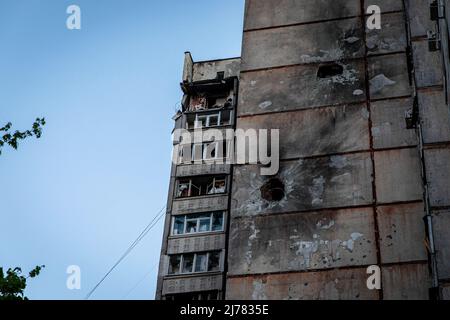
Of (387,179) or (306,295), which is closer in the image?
(306,295)

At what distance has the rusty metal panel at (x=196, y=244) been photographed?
26250 millimetres

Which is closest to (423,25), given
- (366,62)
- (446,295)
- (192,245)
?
(366,62)

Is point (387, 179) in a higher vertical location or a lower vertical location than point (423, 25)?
lower

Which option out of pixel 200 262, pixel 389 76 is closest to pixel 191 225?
pixel 200 262

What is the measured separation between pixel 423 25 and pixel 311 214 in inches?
232

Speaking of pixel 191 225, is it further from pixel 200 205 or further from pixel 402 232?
pixel 402 232

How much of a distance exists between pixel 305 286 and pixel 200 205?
8598mm

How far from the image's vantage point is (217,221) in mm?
27016

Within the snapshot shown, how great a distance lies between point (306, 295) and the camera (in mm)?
19500

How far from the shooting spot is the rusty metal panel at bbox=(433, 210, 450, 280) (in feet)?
53.1

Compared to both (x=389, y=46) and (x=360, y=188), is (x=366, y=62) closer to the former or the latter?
(x=389, y=46)

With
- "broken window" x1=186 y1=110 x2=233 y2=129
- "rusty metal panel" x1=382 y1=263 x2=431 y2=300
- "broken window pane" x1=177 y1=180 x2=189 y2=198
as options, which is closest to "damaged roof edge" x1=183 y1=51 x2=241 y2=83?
"broken window" x1=186 y1=110 x2=233 y2=129
